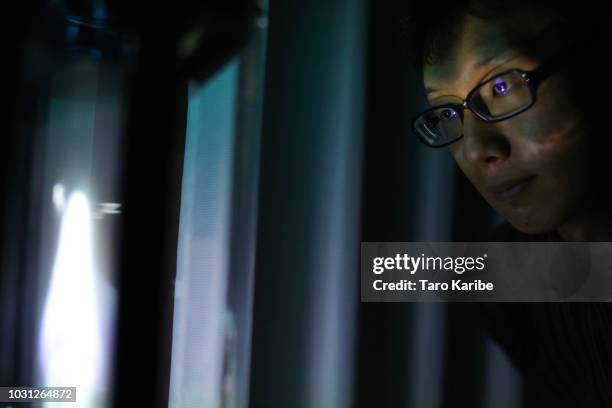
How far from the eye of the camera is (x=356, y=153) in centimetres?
161

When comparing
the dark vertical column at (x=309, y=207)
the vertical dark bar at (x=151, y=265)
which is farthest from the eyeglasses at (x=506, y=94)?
the vertical dark bar at (x=151, y=265)

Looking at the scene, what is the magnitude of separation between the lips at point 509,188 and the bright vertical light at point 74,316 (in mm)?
985

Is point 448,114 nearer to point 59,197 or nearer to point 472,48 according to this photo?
point 472,48

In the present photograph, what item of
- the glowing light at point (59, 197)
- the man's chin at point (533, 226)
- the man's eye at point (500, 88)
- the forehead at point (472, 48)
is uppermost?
the forehead at point (472, 48)

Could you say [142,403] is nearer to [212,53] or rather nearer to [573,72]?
[212,53]

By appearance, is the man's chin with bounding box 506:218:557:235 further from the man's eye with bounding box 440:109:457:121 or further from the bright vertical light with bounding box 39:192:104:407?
the bright vertical light with bounding box 39:192:104:407

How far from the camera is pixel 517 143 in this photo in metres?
1.53

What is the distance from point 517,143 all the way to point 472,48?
0.25m

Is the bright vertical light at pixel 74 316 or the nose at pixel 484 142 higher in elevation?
the nose at pixel 484 142

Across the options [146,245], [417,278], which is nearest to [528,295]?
[417,278]

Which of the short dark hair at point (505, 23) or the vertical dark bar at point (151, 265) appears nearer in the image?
the short dark hair at point (505, 23)

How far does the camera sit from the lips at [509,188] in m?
1.55

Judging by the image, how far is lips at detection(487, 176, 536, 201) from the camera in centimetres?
155

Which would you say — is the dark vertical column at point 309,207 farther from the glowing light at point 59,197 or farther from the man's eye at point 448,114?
the glowing light at point 59,197
